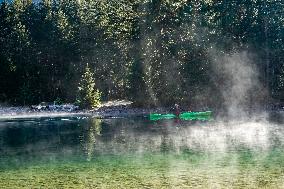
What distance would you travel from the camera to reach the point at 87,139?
143 ft

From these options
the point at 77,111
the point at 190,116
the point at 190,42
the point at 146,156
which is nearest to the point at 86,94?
the point at 77,111

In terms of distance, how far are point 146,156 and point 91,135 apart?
15.3m

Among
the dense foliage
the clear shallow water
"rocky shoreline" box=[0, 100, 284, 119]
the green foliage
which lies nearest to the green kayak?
the clear shallow water

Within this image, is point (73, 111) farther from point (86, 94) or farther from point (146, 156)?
point (146, 156)

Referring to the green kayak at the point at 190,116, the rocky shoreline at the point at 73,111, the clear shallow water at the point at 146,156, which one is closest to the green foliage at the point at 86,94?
the rocky shoreline at the point at 73,111

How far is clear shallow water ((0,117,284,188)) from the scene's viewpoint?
79.8 ft

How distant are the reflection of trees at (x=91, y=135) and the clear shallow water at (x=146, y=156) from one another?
79mm

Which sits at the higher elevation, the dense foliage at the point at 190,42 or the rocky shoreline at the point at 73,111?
the dense foliage at the point at 190,42

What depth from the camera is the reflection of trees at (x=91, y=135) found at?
36.4 m

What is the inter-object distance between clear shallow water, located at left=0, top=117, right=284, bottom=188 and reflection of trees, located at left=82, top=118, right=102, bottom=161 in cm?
8

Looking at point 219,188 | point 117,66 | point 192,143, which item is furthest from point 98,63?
point 219,188

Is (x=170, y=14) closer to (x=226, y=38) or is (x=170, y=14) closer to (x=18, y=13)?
(x=226, y=38)

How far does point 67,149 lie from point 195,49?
40356 millimetres

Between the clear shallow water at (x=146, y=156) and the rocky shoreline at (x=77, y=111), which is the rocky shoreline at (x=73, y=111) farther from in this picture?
the clear shallow water at (x=146, y=156)
